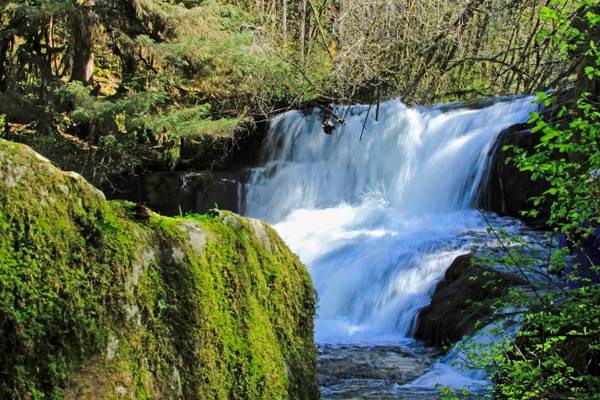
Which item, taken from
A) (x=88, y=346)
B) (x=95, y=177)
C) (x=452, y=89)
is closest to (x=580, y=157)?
(x=88, y=346)

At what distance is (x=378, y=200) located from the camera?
637 inches

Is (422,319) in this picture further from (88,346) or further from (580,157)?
(88,346)

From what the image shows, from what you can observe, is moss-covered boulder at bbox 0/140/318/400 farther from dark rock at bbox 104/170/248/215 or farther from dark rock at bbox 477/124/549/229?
dark rock at bbox 104/170/248/215

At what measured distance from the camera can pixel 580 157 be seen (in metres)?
4.60

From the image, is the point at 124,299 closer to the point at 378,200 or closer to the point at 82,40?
the point at 378,200

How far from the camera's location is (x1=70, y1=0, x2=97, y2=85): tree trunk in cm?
1498

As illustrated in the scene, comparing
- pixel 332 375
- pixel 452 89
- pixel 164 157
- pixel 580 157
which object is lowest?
pixel 332 375

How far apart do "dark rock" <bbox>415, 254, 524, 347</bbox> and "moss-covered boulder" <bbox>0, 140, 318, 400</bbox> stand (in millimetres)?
3944

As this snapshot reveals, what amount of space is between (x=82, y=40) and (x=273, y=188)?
621 cm

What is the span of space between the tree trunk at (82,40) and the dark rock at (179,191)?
300 centimetres

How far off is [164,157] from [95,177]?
7.56 feet

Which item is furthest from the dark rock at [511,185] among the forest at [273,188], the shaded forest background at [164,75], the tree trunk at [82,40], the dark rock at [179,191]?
the tree trunk at [82,40]

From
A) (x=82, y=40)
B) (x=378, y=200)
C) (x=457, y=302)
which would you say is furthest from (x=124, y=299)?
(x=82, y=40)

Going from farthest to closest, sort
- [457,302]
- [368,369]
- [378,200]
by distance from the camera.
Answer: [378,200] → [457,302] → [368,369]
